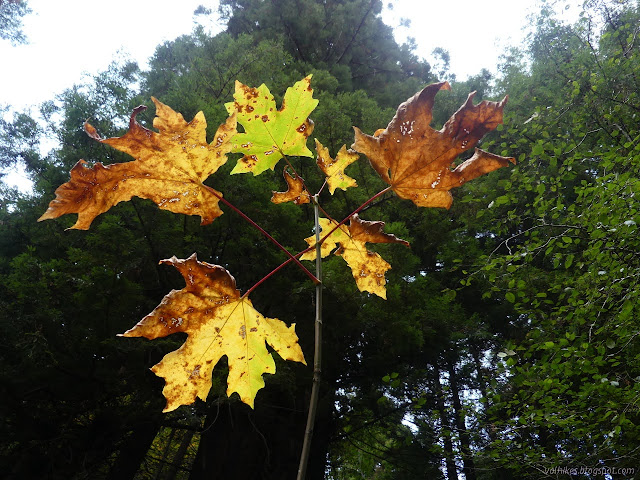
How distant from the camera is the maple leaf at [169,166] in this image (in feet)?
2.36

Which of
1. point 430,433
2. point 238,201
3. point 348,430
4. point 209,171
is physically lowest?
point 209,171

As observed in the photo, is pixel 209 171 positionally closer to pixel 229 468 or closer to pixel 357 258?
pixel 357 258

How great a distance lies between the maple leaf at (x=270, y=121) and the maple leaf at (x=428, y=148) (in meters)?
0.14

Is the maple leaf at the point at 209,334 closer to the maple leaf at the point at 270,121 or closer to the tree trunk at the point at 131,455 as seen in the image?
the maple leaf at the point at 270,121

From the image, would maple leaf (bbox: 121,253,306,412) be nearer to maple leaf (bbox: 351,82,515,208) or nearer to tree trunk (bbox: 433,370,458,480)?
maple leaf (bbox: 351,82,515,208)

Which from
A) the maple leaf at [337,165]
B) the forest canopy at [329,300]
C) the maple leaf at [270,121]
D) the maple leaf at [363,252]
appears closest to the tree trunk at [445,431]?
the forest canopy at [329,300]

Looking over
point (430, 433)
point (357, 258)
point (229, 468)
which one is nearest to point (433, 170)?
point (357, 258)

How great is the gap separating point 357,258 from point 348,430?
371 cm

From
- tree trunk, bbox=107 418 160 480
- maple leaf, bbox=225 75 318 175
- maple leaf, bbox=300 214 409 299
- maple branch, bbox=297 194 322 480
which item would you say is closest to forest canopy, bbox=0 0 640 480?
tree trunk, bbox=107 418 160 480

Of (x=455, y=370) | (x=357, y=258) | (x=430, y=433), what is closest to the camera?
(x=357, y=258)

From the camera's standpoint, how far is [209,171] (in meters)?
0.75

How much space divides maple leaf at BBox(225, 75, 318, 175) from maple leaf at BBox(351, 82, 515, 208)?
141 millimetres

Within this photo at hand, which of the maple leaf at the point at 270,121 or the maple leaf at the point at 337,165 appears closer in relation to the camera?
the maple leaf at the point at 270,121

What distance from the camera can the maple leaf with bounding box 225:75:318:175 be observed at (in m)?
0.76
